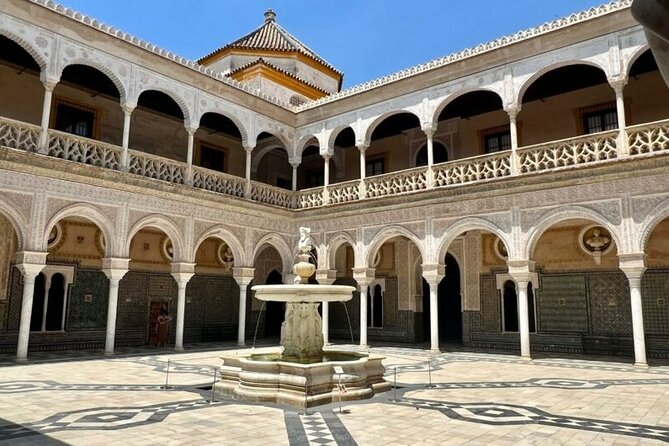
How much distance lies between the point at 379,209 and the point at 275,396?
296 inches

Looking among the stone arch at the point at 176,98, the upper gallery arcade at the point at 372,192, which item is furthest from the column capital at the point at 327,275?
the stone arch at the point at 176,98

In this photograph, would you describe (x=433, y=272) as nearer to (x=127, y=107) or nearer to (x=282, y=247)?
(x=282, y=247)

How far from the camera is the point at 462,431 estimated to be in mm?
4176

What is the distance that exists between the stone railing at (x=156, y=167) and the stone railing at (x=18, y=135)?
1819 millimetres

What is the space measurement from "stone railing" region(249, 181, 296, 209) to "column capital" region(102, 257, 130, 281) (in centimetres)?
378

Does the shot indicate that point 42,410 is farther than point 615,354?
No

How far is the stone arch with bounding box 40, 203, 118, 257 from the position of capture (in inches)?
362

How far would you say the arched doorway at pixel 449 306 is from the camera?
1445cm

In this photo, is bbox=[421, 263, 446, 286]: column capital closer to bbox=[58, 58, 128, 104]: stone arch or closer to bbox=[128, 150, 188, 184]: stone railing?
bbox=[128, 150, 188, 184]: stone railing

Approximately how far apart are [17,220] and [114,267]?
6.43ft

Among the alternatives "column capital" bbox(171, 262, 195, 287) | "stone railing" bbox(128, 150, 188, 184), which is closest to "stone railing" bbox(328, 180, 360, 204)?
"stone railing" bbox(128, 150, 188, 184)

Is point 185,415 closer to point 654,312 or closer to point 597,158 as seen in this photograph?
point 597,158

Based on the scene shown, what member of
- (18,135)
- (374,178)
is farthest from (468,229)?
(18,135)

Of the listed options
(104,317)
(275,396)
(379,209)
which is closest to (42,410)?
(275,396)
